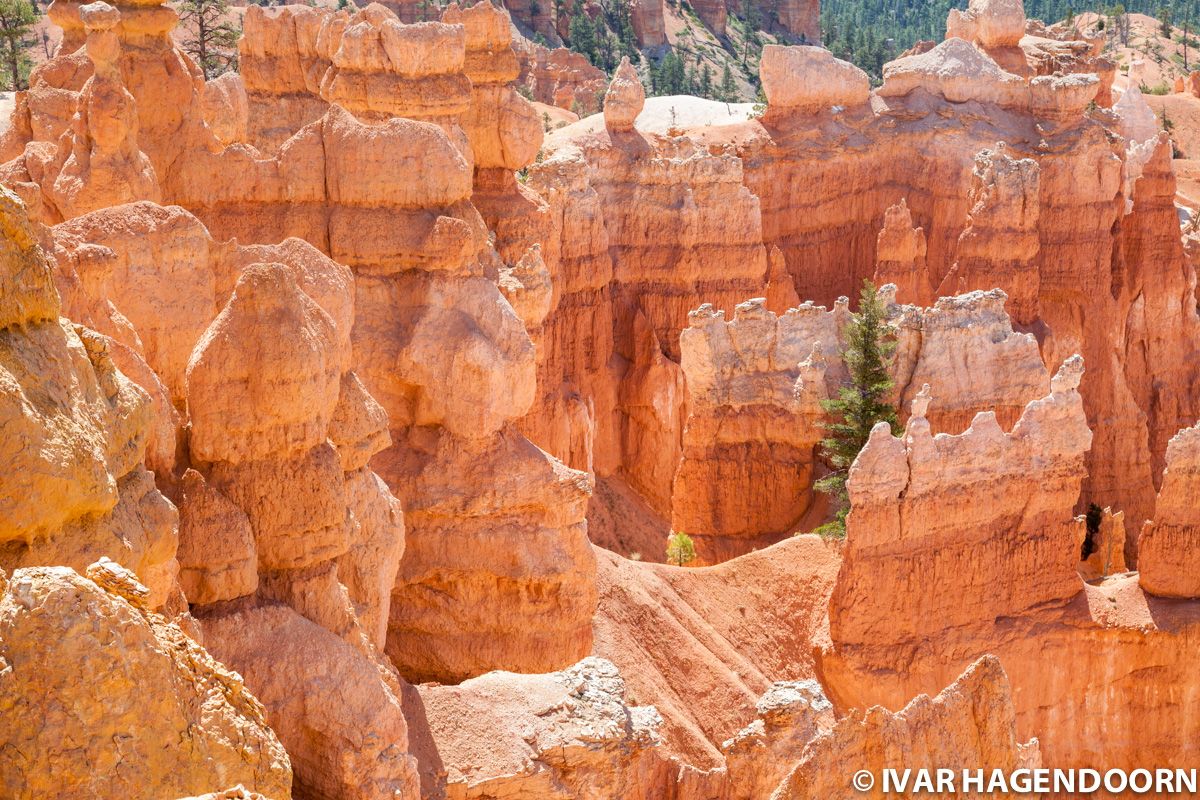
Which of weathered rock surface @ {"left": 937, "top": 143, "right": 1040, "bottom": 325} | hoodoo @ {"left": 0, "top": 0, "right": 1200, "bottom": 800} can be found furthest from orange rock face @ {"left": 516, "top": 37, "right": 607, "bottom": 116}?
weathered rock surface @ {"left": 937, "top": 143, "right": 1040, "bottom": 325}

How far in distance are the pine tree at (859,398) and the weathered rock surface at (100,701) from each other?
17.9 metres

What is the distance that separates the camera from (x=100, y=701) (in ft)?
21.8

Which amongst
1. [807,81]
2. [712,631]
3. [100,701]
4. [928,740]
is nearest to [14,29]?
[807,81]

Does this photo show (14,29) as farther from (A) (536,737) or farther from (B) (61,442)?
(B) (61,442)

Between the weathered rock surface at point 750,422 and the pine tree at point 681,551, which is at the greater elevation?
the weathered rock surface at point 750,422

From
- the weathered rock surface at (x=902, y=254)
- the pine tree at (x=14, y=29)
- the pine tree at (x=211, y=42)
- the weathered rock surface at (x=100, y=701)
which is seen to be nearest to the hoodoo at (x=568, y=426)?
the weathered rock surface at (x=100, y=701)

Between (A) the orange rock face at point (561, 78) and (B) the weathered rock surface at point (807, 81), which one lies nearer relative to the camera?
(B) the weathered rock surface at point (807, 81)

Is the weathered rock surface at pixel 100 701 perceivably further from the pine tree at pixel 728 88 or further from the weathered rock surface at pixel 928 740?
Answer: the pine tree at pixel 728 88

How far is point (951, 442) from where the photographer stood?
2039cm

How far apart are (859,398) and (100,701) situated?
1967 cm

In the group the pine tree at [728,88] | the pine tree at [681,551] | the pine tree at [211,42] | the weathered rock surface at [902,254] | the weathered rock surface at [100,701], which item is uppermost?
the pine tree at [211,42]

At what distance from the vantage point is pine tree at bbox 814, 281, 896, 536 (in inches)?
986

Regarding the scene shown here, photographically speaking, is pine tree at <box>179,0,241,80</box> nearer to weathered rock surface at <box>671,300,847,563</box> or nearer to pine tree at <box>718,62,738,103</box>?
weathered rock surface at <box>671,300,847,563</box>

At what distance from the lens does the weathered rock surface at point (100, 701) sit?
643 centimetres
